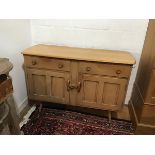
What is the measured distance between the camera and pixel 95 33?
188cm

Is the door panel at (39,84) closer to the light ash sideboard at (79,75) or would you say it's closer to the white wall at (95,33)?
the light ash sideboard at (79,75)

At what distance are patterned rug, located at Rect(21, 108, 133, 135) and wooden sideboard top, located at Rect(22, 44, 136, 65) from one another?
71 centimetres

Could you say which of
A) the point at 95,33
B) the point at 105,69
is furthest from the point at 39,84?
the point at 95,33

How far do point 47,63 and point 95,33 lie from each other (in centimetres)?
63

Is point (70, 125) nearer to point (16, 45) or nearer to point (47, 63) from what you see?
point (47, 63)

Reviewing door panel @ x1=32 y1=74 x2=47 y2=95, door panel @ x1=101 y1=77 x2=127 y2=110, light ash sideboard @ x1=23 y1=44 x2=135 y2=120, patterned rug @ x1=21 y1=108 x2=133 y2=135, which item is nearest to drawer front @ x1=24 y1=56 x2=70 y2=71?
light ash sideboard @ x1=23 y1=44 x2=135 y2=120

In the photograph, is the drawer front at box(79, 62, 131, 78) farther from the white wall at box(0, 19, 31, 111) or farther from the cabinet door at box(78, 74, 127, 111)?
the white wall at box(0, 19, 31, 111)

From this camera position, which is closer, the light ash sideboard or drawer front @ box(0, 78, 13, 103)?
drawer front @ box(0, 78, 13, 103)

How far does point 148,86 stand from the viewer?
154cm

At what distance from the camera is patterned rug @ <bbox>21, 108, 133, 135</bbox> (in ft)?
5.61

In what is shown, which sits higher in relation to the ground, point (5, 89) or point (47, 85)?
point (5, 89)

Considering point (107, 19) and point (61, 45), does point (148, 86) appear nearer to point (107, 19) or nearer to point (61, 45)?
point (107, 19)

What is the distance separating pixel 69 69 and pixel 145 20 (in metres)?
0.90
